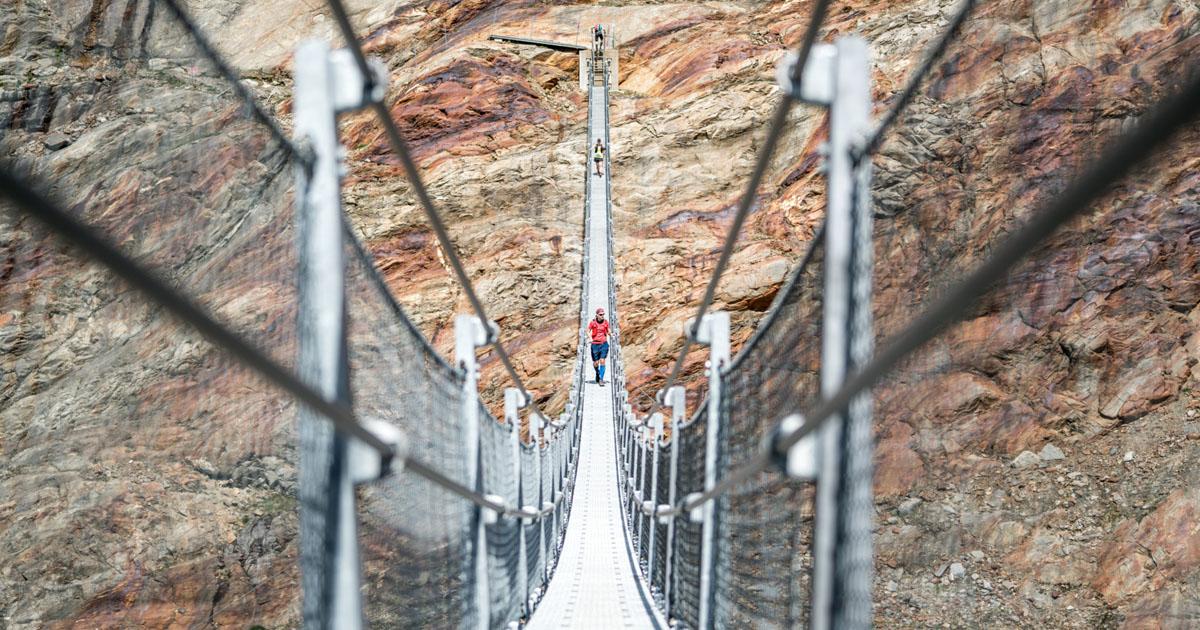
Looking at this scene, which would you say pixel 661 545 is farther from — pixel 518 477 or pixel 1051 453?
pixel 1051 453

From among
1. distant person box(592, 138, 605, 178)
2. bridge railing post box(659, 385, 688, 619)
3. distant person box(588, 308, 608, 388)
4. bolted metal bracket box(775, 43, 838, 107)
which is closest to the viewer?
bolted metal bracket box(775, 43, 838, 107)

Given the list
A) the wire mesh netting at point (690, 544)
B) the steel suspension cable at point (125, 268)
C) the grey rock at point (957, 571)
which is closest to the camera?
the steel suspension cable at point (125, 268)

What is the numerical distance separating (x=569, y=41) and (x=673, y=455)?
56.0 ft

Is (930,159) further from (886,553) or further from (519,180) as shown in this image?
(519,180)

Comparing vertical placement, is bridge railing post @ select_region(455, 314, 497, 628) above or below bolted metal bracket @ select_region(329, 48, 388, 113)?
below

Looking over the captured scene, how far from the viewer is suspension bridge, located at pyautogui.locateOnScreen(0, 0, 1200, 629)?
3.68 ft

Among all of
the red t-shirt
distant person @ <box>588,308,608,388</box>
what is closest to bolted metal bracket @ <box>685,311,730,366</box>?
distant person @ <box>588,308,608,388</box>

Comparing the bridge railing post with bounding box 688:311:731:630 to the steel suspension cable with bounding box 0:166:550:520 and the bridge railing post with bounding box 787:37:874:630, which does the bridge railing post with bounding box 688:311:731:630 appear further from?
the steel suspension cable with bounding box 0:166:550:520

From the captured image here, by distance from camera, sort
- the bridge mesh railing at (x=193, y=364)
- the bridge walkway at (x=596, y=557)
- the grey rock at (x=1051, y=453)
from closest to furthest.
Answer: the bridge mesh railing at (x=193, y=364)
the bridge walkway at (x=596, y=557)
the grey rock at (x=1051, y=453)

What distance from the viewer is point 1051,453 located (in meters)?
12.7

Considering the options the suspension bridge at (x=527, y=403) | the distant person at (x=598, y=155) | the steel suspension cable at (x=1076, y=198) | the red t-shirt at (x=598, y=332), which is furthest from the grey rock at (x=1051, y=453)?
the steel suspension cable at (x=1076, y=198)

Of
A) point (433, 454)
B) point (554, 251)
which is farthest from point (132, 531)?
point (433, 454)

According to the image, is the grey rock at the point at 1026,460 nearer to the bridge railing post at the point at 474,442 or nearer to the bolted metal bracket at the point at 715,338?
the bolted metal bracket at the point at 715,338

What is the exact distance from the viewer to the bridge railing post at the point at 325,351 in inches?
57.4
